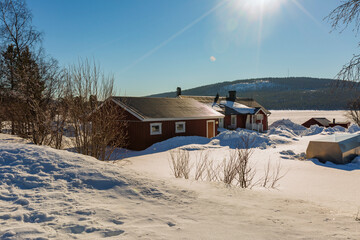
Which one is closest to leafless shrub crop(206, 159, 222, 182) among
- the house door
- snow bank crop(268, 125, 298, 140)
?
the house door

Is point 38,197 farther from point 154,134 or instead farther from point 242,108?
point 242,108

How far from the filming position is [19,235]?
108 inches

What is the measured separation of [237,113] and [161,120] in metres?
15.3

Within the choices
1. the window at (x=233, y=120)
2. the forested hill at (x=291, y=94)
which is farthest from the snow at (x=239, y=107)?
the forested hill at (x=291, y=94)

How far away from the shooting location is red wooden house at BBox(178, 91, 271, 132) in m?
31.2

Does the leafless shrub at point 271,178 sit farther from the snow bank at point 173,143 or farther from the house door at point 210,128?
the house door at point 210,128

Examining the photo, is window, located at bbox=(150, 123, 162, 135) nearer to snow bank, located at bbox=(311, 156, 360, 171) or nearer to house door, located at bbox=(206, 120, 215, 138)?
house door, located at bbox=(206, 120, 215, 138)

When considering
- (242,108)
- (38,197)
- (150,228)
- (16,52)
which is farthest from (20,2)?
(242,108)

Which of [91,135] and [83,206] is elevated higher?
[91,135]

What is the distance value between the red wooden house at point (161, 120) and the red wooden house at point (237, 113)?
22.3 ft

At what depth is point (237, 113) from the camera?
3175 centimetres

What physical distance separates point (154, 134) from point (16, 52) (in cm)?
1481

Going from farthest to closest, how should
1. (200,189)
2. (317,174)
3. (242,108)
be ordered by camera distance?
(242,108)
(317,174)
(200,189)

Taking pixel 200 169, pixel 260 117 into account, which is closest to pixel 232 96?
pixel 260 117
